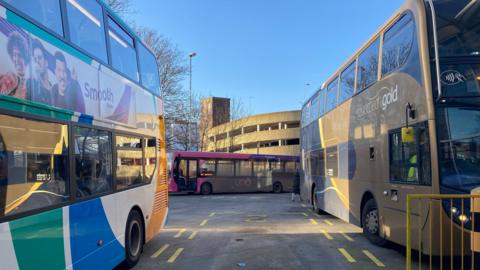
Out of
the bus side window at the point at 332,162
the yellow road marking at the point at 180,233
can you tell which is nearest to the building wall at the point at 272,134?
the bus side window at the point at 332,162

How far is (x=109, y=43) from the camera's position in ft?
21.9

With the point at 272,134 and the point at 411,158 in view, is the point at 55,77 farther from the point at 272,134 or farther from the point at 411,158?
the point at 272,134

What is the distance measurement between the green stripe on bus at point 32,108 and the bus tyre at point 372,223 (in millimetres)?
6232

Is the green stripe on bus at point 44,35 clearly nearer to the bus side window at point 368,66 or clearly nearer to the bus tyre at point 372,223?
the bus side window at point 368,66

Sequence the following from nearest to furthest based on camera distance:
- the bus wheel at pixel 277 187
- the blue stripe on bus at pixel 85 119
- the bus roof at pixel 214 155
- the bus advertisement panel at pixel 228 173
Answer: the blue stripe on bus at pixel 85 119 < the bus roof at pixel 214 155 < the bus advertisement panel at pixel 228 173 < the bus wheel at pixel 277 187

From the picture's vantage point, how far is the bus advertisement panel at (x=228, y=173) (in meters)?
25.8

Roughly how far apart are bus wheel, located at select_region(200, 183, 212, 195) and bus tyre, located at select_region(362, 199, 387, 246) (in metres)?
17.9

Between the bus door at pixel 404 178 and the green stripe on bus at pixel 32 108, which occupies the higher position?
the green stripe on bus at pixel 32 108

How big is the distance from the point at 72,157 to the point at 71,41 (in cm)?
146

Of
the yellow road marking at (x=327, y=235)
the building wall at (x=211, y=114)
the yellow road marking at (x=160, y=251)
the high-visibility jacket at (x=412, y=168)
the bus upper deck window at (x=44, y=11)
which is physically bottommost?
the yellow road marking at (x=327, y=235)

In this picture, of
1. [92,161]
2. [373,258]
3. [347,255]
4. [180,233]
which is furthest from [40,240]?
[180,233]

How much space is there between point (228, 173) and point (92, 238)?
2140 centimetres

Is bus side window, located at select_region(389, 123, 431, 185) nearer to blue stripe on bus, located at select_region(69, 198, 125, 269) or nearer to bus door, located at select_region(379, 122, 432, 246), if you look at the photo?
bus door, located at select_region(379, 122, 432, 246)

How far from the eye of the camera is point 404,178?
23.2 ft
